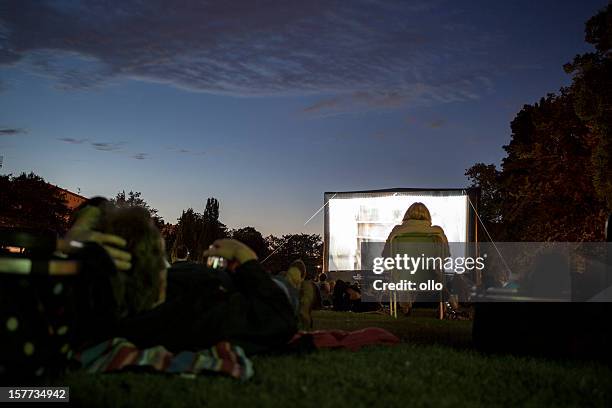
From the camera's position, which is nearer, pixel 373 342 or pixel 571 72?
Answer: pixel 373 342

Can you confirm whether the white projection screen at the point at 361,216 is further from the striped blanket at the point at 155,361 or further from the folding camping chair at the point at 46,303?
the folding camping chair at the point at 46,303

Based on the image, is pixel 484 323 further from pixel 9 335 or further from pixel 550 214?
pixel 550 214

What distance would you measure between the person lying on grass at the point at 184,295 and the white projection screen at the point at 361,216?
14.3 metres

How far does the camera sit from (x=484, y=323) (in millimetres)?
5102

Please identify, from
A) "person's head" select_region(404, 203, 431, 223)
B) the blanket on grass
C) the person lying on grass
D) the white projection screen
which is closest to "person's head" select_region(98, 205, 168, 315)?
the person lying on grass

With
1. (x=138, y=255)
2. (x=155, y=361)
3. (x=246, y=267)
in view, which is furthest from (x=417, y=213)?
(x=138, y=255)

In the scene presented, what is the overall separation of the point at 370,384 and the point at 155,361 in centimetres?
116

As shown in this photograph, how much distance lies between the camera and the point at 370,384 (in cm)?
325

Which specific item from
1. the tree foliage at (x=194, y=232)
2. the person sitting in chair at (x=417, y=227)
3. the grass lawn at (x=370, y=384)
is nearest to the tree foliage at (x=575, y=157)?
the person sitting in chair at (x=417, y=227)

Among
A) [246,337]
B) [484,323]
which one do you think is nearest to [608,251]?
[484,323]

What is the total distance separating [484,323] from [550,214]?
60.3ft

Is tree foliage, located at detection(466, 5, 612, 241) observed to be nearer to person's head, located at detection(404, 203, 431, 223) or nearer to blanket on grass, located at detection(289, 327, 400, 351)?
person's head, located at detection(404, 203, 431, 223)

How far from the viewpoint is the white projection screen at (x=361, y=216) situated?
58.5 ft

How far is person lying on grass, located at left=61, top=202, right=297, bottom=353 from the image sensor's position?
3092 millimetres
